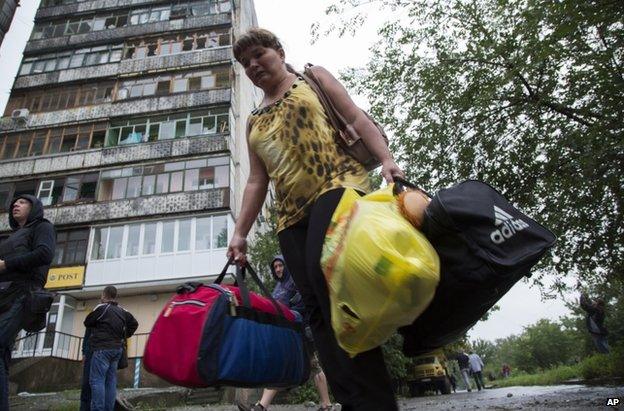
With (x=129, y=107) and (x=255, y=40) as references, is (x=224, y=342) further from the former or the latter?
(x=129, y=107)

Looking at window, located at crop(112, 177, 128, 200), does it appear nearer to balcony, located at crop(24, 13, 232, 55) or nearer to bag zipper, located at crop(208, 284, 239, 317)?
balcony, located at crop(24, 13, 232, 55)

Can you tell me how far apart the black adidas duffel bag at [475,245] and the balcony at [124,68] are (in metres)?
25.5

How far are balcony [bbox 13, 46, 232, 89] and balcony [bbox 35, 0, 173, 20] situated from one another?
502 cm

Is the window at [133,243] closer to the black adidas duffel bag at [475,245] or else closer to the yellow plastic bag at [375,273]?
the yellow plastic bag at [375,273]

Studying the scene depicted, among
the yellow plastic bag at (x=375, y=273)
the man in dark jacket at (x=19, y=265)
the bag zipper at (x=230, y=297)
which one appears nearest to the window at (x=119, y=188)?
the man in dark jacket at (x=19, y=265)

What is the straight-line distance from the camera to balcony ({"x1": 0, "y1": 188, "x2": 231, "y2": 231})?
2048 centimetres

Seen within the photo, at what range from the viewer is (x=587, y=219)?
8570 millimetres

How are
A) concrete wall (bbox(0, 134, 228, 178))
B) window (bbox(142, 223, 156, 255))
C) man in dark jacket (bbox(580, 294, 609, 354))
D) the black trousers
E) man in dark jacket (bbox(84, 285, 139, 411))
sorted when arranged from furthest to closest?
concrete wall (bbox(0, 134, 228, 178)) < window (bbox(142, 223, 156, 255)) < man in dark jacket (bbox(580, 294, 609, 354)) < man in dark jacket (bbox(84, 285, 139, 411)) < the black trousers

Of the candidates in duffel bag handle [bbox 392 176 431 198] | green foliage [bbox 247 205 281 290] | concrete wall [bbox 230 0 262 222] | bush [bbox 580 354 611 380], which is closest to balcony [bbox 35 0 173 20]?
concrete wall [bbox 230 0 262 222]

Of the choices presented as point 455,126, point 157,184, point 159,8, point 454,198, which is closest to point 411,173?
point 455,126

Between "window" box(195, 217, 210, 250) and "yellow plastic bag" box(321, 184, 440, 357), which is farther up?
"window" box(195, 217, 210, 250)

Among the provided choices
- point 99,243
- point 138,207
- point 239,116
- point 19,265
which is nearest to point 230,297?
point 19,265

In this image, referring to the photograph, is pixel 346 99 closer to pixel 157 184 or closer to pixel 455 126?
pixel 455 126

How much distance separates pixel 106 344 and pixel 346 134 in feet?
15.9
